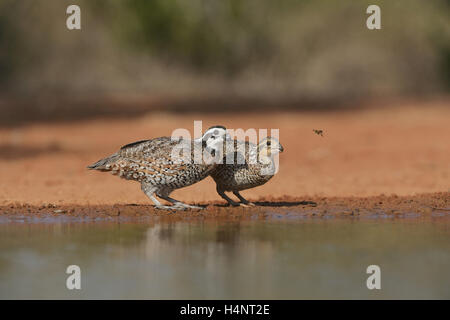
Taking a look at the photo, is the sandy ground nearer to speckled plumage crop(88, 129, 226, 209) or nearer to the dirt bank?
the dirt bank

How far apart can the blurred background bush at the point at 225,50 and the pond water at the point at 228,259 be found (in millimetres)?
17793

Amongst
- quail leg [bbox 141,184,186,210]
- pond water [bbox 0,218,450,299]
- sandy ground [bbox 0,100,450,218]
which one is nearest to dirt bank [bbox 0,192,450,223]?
quail leg [bbox 141,184,186,210]

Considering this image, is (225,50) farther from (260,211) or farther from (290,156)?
(260,211)

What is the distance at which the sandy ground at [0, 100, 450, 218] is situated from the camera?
1340cm

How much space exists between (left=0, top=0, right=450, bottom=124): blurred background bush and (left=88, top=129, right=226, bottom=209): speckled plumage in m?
16.4

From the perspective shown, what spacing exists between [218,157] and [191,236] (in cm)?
187

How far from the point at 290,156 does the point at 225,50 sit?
40.2 feet

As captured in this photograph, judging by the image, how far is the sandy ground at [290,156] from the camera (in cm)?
1340

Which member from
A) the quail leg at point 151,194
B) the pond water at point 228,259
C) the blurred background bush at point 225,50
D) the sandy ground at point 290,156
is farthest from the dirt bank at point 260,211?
the blurred background bush at point 225,50

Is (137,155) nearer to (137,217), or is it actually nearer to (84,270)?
(137,217)

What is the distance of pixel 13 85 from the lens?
28.9 meters

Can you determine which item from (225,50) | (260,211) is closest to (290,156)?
(260,211)
